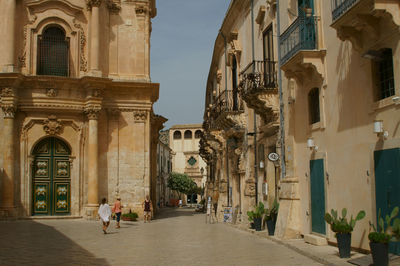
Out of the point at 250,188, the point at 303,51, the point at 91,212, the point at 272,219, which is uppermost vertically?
the point at 303,51

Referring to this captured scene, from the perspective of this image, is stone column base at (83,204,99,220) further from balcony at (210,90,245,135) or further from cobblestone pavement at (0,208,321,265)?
balcony at (210,90,245,135)

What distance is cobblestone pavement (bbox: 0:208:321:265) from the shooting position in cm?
1084

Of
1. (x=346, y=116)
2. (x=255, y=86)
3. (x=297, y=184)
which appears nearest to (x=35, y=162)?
(x=255, y=86)

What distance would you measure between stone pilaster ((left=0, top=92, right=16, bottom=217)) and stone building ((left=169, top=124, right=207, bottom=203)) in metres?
53.2

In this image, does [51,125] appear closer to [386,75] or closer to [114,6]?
[114,6]

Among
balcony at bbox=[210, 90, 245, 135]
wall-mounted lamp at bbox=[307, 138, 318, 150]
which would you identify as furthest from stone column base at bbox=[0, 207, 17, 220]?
wall-mounted lamp at bbox=[307, 138, 318, 150]

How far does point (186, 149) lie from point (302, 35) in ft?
216

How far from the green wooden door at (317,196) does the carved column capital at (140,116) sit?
13.9 m

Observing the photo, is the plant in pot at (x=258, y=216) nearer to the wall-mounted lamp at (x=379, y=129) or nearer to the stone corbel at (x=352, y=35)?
the wall-mounted lamp at (x=379, y=129)

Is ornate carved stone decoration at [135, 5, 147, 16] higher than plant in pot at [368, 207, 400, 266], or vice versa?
ornate carved stone decoration at [135, 5, 147, 16]

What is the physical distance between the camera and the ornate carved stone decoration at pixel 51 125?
2473 cm

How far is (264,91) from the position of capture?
16.5 metres

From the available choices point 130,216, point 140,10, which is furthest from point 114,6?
point 130,216

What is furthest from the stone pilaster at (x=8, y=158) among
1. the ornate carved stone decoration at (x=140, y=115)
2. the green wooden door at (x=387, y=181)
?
the green wooden door at (x=387, y=181)
